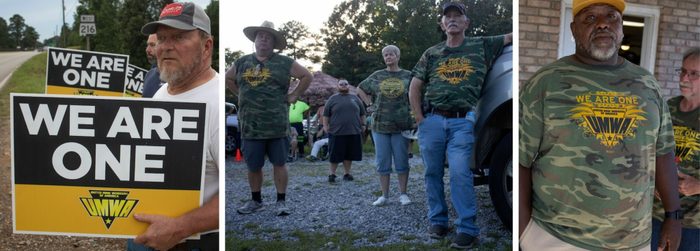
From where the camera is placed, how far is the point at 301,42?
5.34ft

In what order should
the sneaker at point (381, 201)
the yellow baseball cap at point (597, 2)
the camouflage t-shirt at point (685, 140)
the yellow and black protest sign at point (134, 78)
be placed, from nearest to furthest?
the sneaker at point (381, 201)
the yellow baseball cap at point (597, 2)
the yellow and black protest sign at point (134, 78)
the camouflage t-shirt at point (685, 140)

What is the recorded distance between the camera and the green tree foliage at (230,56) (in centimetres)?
161

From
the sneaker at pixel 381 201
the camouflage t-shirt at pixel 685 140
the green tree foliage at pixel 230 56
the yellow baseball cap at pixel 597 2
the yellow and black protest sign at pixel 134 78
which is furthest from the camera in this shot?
the camouflage t-shirt at pixel 685 140

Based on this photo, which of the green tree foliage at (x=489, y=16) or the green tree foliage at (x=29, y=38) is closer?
the green tree foliage at (x=489, y=16)

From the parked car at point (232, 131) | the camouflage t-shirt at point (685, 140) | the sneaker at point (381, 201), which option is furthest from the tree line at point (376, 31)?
the camouflage t-shirt at point (685, 140)

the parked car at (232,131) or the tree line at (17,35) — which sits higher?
the tree line at (17,35)

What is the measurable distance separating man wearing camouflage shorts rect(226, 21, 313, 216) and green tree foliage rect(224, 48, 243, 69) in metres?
0.01

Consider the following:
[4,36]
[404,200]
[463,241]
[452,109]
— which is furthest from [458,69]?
[4,36]

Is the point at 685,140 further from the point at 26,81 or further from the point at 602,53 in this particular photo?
the point at 26,81

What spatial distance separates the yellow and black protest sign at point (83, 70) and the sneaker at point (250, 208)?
655 mm

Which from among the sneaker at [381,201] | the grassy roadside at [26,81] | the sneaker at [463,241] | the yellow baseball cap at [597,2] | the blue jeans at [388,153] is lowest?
the sneaker at [463,241]

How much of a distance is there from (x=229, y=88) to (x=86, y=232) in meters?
0.68

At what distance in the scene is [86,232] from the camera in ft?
5.80

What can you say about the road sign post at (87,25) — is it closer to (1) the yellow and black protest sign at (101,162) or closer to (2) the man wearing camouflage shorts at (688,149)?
(1) the yellow and black protest sign at (101,162)
